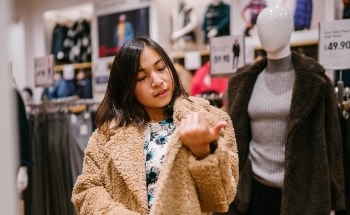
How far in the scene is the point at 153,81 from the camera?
0.97 m

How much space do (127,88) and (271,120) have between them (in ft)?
2.31

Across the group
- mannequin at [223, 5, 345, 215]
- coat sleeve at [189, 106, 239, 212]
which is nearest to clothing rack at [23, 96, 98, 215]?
mannequin at [223, 5, 345, 215]

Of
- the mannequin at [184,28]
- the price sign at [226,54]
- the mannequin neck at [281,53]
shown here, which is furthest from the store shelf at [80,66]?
the mannequin neck at [281,53]

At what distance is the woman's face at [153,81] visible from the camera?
978mm

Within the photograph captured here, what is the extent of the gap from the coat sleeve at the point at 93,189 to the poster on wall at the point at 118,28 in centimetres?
253

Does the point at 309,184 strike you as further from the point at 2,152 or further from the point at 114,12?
the point at 114,12


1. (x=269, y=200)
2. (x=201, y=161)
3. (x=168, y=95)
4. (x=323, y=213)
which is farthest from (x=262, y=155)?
(x=201, y=161)

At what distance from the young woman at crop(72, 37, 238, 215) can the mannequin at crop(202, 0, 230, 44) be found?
240 centimetres

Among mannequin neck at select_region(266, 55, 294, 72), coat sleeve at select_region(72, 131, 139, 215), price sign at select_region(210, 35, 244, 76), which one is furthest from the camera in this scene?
price sign at select_region(210, 35, 244, 76)

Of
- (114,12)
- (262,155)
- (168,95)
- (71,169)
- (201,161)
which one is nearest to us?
(201,161)

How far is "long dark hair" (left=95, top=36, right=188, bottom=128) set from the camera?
3.23ft

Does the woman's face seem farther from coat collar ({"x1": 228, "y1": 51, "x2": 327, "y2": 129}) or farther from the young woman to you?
coat collar ({"x1": 228, "y1": 51, "x2": 327, "y2": 129})

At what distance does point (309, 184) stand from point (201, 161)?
82 cm

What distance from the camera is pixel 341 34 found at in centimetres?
156
